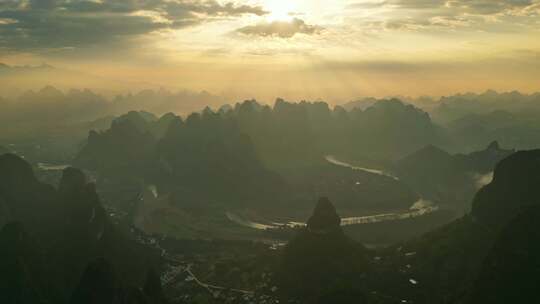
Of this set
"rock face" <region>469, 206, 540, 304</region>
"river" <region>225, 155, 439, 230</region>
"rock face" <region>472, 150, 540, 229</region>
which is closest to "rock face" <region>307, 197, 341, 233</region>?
"rock face" <region>472, 150, 540, 229</region>

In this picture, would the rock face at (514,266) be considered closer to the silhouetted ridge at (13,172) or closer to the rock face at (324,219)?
the rock face at (324,219)

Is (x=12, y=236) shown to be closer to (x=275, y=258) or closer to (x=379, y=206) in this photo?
(x=275, y=258)

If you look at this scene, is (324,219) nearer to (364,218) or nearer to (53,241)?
(53,241)

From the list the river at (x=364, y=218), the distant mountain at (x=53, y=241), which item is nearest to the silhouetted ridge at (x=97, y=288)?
the distant mountain at (x=53, y=241)

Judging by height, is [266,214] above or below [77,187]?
below

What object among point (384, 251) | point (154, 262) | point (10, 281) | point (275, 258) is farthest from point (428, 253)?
point (10, 281)

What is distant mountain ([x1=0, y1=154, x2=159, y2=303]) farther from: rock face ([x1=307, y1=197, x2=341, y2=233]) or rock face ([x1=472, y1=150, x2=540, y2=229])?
rock face ([x1=472, y1=150, x2=540, y2=229])

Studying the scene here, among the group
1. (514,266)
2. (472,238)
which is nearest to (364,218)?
(472,238)
